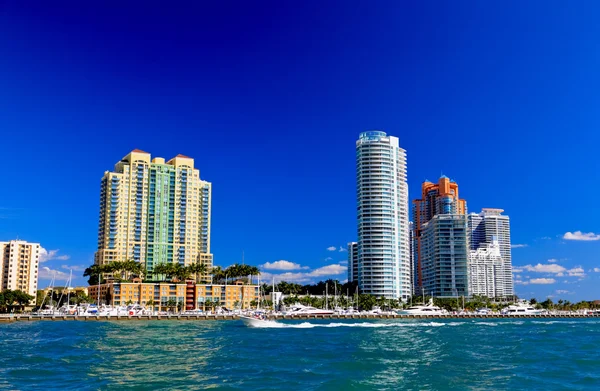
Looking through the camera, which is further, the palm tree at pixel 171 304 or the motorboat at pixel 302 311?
the palm tree at pixel 171 304

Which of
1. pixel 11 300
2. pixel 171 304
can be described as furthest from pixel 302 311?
pixel 11 300

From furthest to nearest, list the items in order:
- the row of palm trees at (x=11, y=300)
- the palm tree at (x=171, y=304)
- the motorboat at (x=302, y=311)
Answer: the palm tree at (x=171, y=304), the motorboat at (x=302, y=311), the row of palm trees at (x=11, y=300)

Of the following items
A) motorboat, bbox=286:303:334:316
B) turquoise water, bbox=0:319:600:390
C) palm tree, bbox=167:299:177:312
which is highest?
turquoise water, bbox=0:319:600:390

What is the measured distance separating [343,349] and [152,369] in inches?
1071

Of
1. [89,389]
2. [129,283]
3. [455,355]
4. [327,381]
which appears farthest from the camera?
[129,283]

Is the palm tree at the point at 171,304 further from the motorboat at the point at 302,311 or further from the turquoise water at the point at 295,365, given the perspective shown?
the turquoise water at the point at 295,365

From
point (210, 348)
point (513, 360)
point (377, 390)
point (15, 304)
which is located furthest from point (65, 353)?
point (15, 304)

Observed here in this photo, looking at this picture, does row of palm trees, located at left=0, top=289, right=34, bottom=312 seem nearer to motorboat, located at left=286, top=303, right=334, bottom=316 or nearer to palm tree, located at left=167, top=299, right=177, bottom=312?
palm tree, located at left=167, top=299, right=177, bottom=312

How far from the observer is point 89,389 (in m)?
39.4

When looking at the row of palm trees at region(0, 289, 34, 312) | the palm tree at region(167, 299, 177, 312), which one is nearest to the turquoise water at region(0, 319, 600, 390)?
the row of palm trees at region(0, 289, 34, 312)

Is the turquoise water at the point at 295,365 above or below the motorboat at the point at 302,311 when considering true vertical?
above

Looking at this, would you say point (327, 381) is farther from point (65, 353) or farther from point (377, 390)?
point (65, 353)

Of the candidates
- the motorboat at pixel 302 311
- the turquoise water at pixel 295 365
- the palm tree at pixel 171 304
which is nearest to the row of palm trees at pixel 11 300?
the palm tree at pixel 171 304

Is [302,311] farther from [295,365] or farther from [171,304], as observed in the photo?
[295,365]
